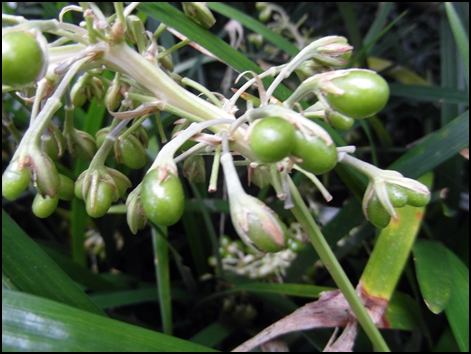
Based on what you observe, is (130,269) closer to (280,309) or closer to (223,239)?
(223,239)

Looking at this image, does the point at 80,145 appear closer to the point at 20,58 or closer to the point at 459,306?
the point at 20,58

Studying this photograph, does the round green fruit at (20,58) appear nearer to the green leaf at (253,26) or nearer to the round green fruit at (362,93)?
the round green fruit at (362,93)

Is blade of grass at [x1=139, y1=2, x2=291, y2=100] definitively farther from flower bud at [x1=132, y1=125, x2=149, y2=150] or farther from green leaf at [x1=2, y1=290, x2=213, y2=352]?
green leaf at [x1=2, y1=290, x2=213, y2=352]

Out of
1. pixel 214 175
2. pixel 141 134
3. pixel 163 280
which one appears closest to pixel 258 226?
pixel 214 175

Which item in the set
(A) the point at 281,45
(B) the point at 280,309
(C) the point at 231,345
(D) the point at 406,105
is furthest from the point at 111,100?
(D) the point at 406,105

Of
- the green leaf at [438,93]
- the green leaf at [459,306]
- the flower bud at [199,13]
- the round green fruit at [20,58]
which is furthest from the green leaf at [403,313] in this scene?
the round green fruit at [20,58]
